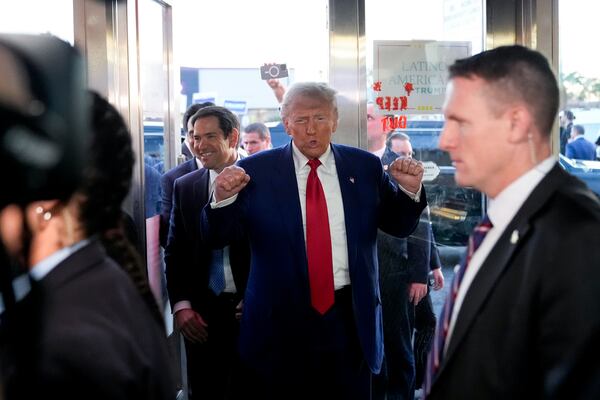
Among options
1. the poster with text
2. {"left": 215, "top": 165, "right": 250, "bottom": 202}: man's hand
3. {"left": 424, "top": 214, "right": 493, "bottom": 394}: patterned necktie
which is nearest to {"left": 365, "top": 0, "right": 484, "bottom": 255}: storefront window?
the poster with text

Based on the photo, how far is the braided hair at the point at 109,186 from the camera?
→ 1.20m

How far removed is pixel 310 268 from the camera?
2.84 m

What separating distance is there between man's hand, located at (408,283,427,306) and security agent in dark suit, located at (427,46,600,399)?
6.83 ft

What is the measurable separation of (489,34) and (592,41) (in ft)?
1.60

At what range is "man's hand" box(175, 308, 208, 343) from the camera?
3.49 meters

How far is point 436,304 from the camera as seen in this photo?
13.5ft

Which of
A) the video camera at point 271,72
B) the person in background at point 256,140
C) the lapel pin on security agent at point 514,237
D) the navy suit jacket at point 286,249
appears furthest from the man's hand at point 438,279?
the lapel pin on security agent at point 514,237

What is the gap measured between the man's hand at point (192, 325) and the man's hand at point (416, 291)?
1050mm

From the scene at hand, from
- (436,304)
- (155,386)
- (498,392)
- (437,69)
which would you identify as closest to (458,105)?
(498,392)

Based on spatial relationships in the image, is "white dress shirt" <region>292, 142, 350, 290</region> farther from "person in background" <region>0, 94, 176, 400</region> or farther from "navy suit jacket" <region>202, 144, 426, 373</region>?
"person in background" <region>0, 94, 176, 400</region>

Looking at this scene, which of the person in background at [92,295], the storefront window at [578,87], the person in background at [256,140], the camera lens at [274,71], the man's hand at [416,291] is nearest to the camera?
the person in background at [92,295]

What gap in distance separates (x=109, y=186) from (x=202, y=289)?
2.31 m

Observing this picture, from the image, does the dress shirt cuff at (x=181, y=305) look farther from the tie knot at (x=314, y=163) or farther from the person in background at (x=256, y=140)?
the person in background at (x=256, y=140)

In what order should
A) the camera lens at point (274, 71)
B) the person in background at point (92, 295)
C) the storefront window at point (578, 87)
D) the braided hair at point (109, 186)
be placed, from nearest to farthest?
the person in background at point (92, 295) < the braided hair at point (109, 186) < the storefront window at point (578, 87) < the camera lens at point (274, 71)
